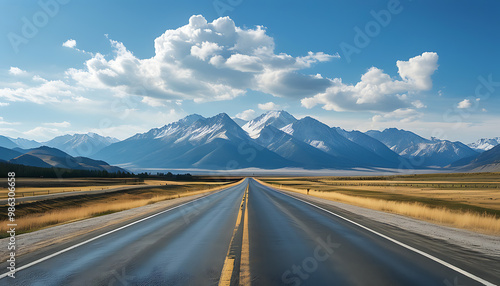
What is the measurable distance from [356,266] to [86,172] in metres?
142

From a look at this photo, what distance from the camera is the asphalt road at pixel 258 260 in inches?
230

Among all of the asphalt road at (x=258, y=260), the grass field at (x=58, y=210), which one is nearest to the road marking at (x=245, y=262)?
the asphalt road at (x=258, y=260)

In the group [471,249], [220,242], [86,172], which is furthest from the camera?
[86,172]

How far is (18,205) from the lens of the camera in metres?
27.2

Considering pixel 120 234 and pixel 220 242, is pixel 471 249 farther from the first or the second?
pixel 120 234

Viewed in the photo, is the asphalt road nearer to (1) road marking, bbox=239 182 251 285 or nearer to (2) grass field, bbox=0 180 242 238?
(1) road marking, bbox=239 182 251 285

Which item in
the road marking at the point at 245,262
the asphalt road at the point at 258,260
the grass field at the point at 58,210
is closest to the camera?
the road marking at the point at 245,262

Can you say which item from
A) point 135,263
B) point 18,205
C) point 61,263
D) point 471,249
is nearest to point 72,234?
point 61,263

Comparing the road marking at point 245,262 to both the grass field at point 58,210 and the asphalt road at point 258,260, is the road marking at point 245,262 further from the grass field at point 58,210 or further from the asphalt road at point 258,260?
the grass field at point 58,210

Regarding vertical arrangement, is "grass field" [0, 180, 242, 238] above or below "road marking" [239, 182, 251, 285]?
below

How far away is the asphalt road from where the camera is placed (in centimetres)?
584

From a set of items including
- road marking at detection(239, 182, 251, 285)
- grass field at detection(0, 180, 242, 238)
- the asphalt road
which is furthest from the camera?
grass field at detection(0, 180, 242, 238)

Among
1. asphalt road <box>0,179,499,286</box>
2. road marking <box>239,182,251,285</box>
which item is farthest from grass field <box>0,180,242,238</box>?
road marking <box>239,182,251,285</box>

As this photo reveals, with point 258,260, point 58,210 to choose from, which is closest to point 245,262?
point 258,260
